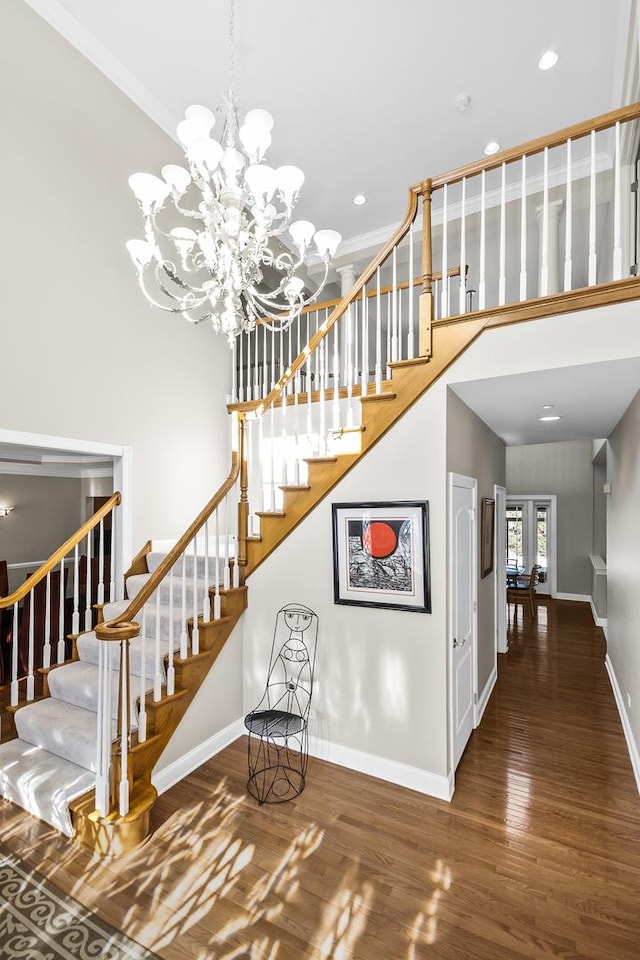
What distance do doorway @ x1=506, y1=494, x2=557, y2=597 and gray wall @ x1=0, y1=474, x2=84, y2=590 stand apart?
830cm

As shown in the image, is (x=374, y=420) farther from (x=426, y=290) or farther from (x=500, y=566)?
(x=500, y=566)

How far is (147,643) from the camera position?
10.8 feet

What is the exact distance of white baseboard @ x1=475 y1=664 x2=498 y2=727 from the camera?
3.90 meters

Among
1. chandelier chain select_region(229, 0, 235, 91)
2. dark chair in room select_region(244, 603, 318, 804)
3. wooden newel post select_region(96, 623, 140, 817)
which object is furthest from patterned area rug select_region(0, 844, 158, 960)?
A: chandelier chain select_region(229, 0, 235, 91)

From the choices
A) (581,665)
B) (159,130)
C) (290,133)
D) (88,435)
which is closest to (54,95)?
(159,130)

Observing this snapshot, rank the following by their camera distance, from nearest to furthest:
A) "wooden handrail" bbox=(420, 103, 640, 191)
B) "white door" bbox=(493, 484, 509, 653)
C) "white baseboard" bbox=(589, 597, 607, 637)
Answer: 1. "wooden handrail" bbox=(420, 103, 640, 191)
2. "white door" bbox=(493, 484, 509, 653)
3. "white baseboard" bbox=(589, 597, 607, 637)

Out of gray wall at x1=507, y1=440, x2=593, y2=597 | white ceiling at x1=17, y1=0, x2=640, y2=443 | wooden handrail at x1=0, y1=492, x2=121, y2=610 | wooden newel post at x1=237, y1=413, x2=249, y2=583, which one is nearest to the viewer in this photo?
wooden handrail at x1=0, y1=492, x2=121, y2=610

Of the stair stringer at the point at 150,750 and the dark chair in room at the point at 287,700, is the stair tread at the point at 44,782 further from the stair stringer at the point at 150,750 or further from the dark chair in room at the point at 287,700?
the dark chair in room at the point at 287,700

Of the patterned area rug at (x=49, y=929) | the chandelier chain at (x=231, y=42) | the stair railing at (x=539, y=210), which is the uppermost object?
the chandelier chain at (x=231, y=42)

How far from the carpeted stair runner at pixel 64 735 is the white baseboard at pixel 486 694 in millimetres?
2622

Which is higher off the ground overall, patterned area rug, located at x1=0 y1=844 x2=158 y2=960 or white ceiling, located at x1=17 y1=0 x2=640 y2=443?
white ceiling, located at x1=17 y1=0 x2=640 y2=443

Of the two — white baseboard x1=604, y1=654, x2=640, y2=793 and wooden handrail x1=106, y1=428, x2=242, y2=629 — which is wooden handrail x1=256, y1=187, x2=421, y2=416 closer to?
wooden handrail x1=106, y1=428, x2=242, y2=629

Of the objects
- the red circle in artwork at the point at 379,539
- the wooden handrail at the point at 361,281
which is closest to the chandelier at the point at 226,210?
the wooden handrail at the point at 361,281

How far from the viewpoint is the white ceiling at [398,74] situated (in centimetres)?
347
